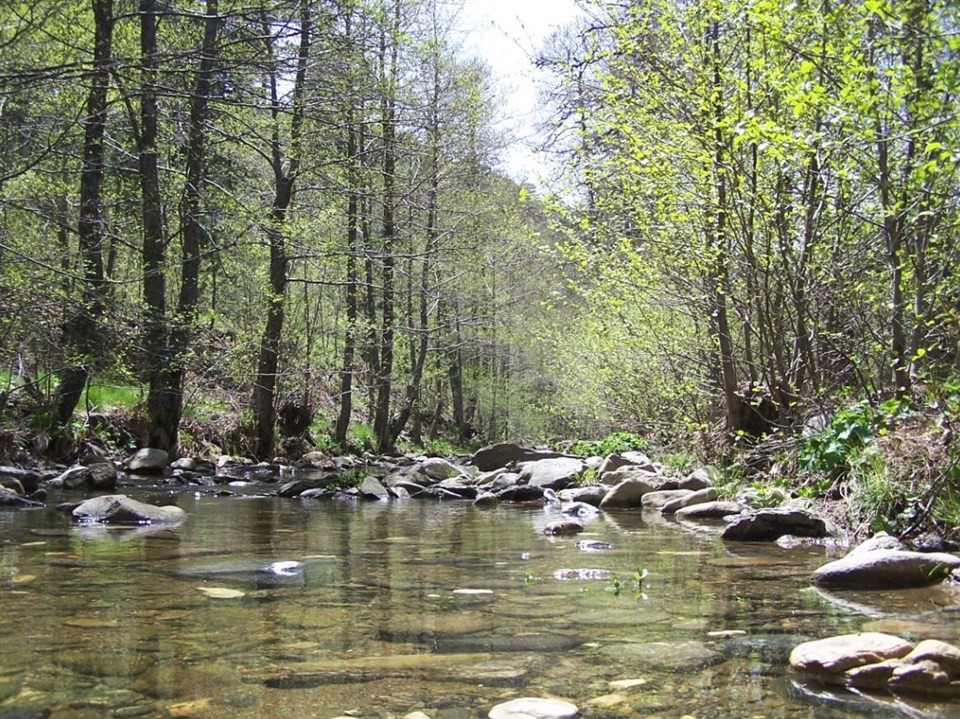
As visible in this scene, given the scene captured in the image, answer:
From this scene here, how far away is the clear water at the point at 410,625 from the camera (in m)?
2.76

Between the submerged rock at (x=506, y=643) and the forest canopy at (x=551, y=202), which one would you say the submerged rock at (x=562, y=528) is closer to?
the forest canopy at (x=551, y=202)

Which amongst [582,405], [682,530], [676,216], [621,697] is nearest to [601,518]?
[682,530]

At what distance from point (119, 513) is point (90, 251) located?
3.90 metres

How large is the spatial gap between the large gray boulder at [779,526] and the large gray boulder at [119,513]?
14.4 feet

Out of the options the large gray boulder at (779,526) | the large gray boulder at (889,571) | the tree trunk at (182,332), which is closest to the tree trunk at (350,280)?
the tree trunk at (182,332)

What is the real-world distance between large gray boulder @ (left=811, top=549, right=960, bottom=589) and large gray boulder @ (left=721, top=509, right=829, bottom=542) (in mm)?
2006

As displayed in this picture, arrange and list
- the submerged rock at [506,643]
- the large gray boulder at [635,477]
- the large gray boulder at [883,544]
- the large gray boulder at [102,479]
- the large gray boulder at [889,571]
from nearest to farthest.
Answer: the submerged rock at [506,643]
the large gray boulder at [889,571]
the large gray boulder at [883,544]
the large gray boulder at [102,479]
the large gray boulder at [635,477]

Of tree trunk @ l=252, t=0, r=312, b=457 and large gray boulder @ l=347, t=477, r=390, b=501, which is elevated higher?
tree trunk @ l=252, t=0, r=312, b=457

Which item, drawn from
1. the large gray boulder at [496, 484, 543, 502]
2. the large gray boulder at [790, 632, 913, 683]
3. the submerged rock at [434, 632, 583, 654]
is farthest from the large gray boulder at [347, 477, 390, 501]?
the large gray boulder at [790, 632, 913, 683]

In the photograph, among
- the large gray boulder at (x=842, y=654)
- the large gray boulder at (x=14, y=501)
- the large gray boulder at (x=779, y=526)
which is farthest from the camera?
the large gray boulder at (x=14, y=501)

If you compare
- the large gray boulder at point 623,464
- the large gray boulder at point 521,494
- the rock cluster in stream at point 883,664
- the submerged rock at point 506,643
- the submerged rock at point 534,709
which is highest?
the large gray boulder at point 623,464

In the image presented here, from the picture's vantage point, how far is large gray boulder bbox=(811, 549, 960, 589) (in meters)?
4.62

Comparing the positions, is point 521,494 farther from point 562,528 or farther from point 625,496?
point 562,528

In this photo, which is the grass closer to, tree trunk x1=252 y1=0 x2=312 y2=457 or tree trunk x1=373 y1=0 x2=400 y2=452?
tree trunk x1=252 y1=0 x2=312 y2=457
